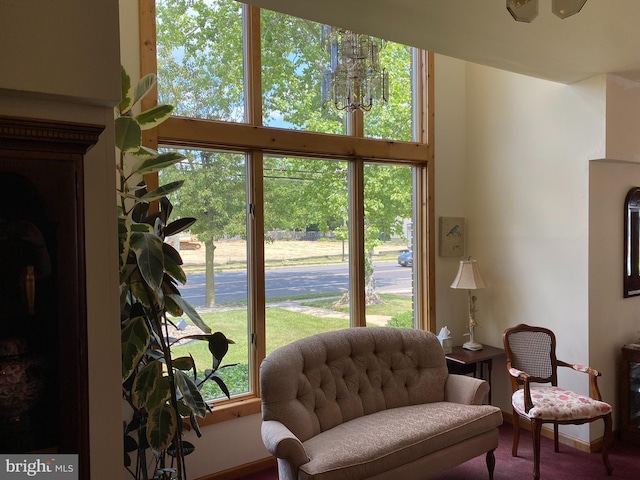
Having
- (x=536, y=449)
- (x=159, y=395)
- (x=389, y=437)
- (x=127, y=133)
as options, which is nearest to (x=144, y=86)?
(x=127, y=133)

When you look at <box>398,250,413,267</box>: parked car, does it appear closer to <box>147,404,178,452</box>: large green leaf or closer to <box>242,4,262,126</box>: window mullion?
<box>242,4,262,126</box>: window mullion

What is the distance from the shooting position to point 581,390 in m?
3.71

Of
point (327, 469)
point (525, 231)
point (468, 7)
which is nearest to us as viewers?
point (468, 7)

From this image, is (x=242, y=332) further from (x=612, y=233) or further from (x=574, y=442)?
(x=612, y=233)

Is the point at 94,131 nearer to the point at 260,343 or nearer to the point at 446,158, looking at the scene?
the point at 260,343

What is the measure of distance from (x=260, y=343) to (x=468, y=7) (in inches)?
101

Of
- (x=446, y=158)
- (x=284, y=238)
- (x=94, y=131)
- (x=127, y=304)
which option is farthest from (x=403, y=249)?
(x=94, y=131)

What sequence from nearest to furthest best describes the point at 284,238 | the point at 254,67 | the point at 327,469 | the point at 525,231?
the point at 327,469
the point at 254,67
the point at 284,238
the point at 525,231

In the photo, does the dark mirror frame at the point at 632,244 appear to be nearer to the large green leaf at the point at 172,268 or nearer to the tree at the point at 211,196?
the tree at the point at 211,196

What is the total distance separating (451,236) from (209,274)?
243 centimetres

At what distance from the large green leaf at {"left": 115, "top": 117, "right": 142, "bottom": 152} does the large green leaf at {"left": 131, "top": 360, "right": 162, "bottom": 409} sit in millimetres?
1040

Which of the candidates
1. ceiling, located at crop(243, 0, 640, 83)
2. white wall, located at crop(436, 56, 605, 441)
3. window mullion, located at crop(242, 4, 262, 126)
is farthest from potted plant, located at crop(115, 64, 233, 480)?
white wall, located at crop(436, 56, 605, 441)

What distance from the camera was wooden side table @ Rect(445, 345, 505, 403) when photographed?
3.98 meters

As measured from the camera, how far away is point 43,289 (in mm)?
1287
